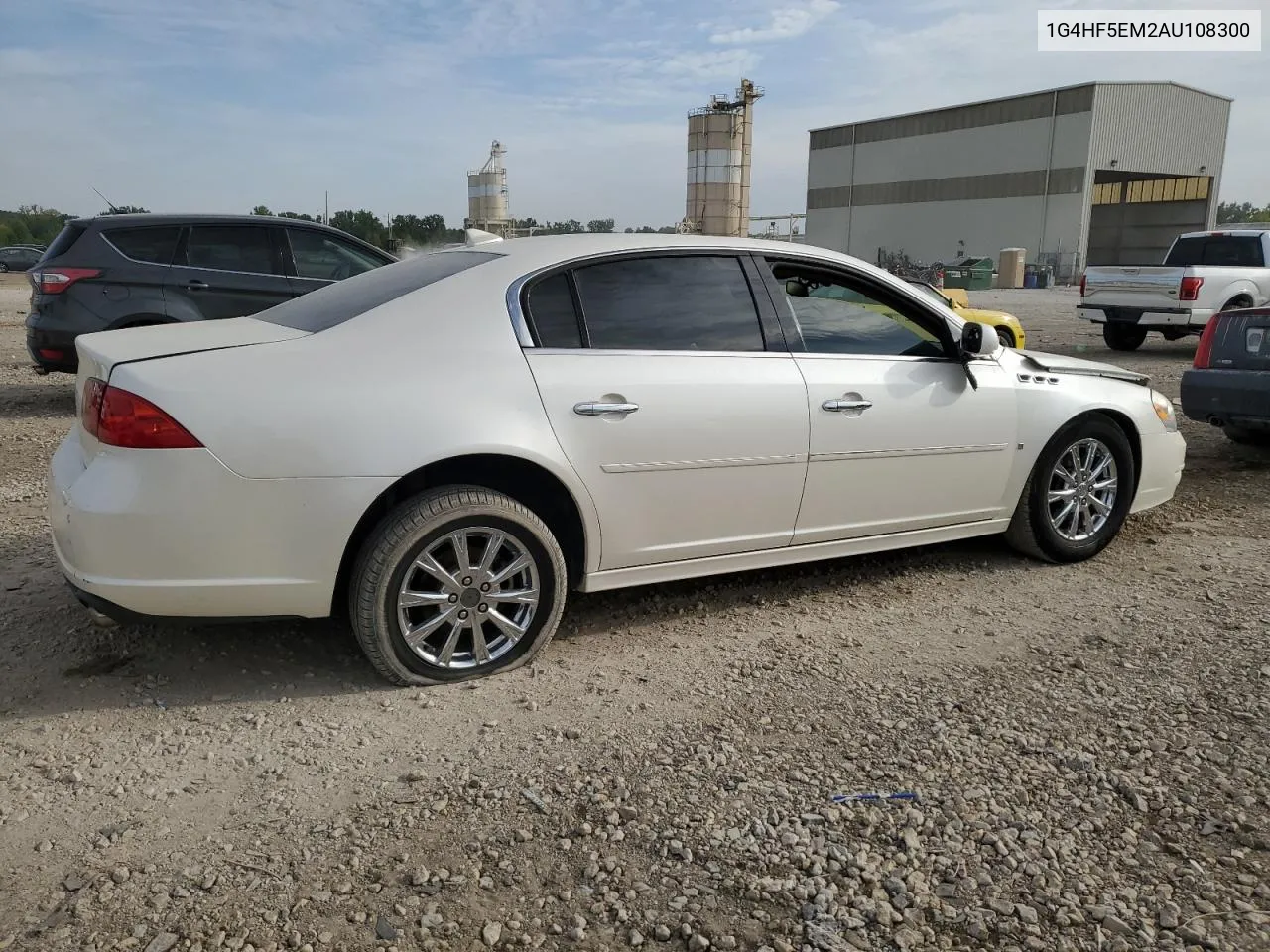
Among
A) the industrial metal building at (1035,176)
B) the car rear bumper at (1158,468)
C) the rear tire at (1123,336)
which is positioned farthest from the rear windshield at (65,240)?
the industrial metal building at (1035,176)

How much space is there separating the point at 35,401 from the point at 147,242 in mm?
2344

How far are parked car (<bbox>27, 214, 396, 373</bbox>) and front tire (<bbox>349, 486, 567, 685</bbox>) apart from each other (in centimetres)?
524

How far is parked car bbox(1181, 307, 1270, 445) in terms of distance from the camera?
694 centimetres

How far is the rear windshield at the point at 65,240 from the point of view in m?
8.59

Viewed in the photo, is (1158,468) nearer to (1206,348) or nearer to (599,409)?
(1206,348)

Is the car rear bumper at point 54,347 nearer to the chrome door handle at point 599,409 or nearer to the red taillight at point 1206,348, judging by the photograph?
the chrome door handle at point 599,409

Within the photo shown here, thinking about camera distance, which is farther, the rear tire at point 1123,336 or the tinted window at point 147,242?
the rear tire at point 1123,336

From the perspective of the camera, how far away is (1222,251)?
49.9 feet

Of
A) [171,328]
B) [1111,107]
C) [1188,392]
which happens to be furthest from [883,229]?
[171,328]

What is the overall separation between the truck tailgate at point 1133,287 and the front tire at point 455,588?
1355 centimetres

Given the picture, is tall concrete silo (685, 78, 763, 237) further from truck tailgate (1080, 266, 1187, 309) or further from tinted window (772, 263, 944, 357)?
tinted window (772, 263, 944, 357)

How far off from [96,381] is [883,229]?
5753cm

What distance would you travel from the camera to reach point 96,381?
3295mm

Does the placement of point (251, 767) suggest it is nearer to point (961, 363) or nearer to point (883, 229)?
point (961, 363)
